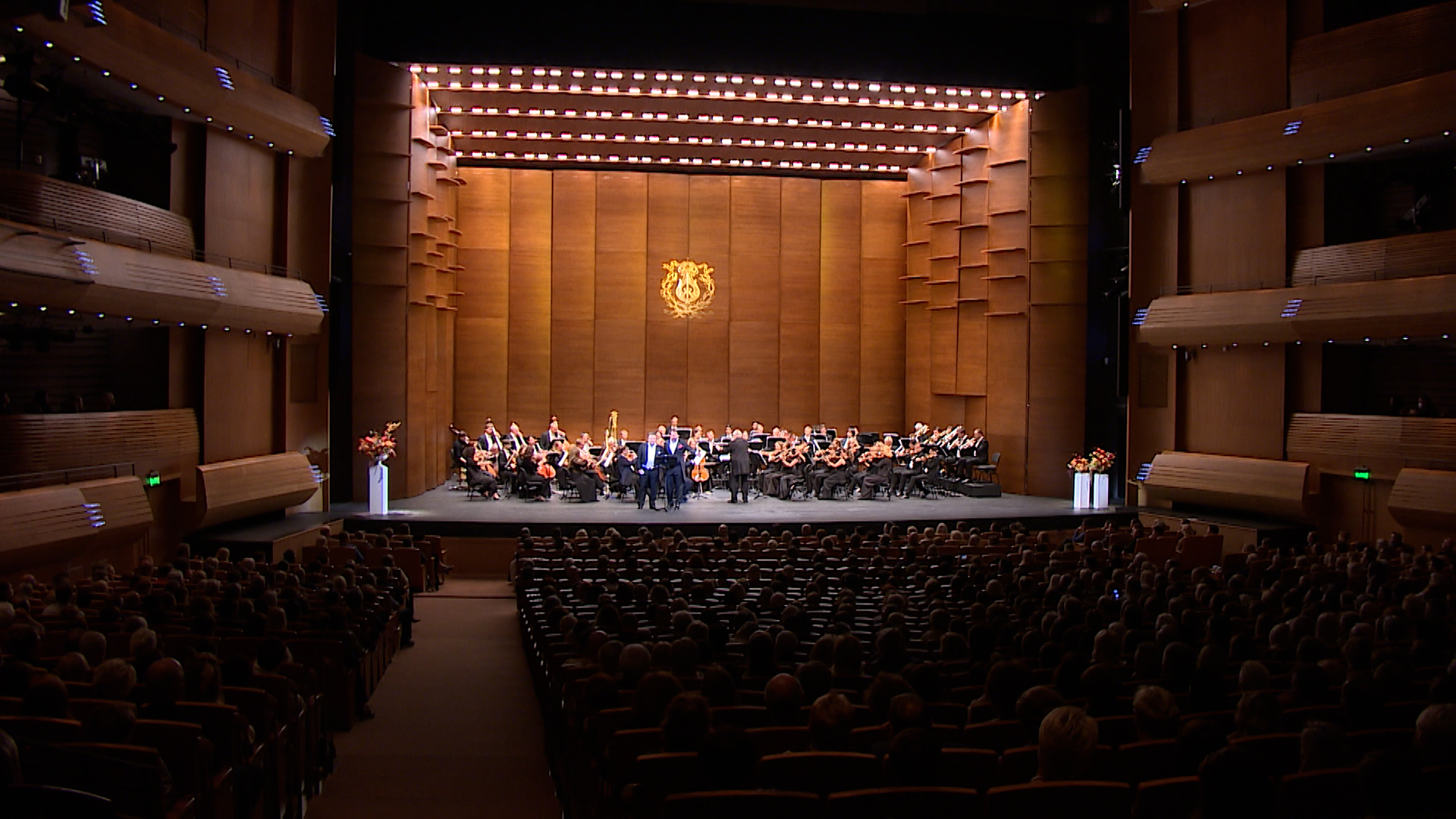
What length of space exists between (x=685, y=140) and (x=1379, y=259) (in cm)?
1345

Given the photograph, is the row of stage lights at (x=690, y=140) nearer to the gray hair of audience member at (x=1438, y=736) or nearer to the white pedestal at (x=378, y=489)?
the white pedestal at (x=378, y=489)

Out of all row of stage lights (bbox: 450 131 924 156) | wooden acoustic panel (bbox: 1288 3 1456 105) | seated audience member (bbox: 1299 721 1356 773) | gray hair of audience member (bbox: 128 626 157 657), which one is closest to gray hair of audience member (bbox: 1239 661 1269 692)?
seated audience member (bbox: 1299 721 1356 773)

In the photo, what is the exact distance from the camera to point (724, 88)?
2014cm

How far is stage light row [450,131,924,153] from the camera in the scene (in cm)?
2300

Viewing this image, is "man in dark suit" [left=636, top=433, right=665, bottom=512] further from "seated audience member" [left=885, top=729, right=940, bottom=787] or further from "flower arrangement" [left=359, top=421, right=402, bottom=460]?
"seated audience member" [left=885, top=729, right=940, bottom=787]

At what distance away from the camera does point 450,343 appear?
81.5ft

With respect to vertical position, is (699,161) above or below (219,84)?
above

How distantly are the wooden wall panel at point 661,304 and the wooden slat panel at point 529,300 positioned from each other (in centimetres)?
239

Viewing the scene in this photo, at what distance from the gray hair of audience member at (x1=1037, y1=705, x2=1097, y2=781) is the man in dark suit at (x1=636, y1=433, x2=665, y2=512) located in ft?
49.1

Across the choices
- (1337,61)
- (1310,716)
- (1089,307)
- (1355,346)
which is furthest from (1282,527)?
(1310,716)

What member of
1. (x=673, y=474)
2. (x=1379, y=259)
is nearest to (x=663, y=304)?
(x=673, y=474)

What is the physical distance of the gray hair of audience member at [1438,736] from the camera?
13.3 ft

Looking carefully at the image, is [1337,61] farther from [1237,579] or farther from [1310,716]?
[1310,716]

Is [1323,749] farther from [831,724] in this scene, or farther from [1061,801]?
[831,724]
